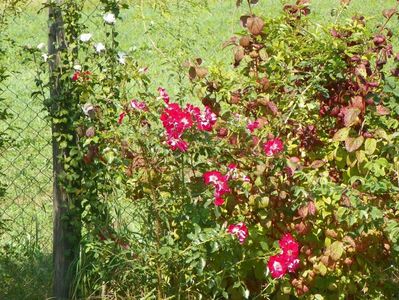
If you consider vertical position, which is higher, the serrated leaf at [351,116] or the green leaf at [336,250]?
the serrated leaf at [351,116]

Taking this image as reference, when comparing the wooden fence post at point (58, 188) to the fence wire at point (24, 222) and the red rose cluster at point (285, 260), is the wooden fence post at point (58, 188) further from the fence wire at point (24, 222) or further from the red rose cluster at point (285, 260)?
the red rose cluster at point (285, 260)

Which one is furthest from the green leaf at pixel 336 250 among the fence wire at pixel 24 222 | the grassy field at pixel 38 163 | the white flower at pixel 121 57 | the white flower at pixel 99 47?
the fence wire at pixel 24 222

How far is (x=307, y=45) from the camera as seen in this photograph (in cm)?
386

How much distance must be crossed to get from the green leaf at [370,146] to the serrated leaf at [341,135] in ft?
0.31

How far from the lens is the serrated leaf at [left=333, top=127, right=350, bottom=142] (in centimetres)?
369

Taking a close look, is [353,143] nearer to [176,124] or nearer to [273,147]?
[273,147]

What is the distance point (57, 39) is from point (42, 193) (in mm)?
2053

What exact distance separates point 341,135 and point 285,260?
584 mm

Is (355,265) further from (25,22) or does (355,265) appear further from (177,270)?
(25,22)

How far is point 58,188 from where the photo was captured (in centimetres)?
419

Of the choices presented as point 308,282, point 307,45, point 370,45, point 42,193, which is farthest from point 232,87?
point 42,193

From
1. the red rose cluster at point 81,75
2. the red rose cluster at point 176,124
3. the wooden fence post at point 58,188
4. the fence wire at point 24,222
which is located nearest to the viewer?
the red rose cluster at point 176,124

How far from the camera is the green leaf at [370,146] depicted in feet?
12.1

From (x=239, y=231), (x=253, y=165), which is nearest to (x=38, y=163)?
(x=253, y=165)
